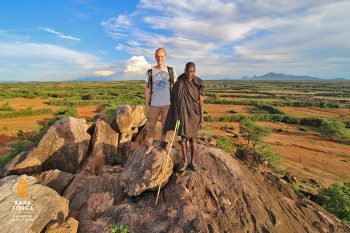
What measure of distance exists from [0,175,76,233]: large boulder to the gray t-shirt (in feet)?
12.4

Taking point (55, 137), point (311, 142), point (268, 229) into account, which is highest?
point (55, 137)

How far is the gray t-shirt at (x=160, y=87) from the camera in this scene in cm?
767

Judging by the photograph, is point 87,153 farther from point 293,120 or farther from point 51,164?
point 293,120

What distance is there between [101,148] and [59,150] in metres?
1.68

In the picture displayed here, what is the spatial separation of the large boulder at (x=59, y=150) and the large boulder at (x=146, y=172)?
3.70 m

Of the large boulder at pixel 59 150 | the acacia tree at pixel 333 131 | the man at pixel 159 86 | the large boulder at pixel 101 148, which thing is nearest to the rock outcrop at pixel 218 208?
the man at pixel 159 86

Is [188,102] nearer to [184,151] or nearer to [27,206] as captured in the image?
[184,151]

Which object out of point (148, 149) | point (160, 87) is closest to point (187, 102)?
point (160, 87)

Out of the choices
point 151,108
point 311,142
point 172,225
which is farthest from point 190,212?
point 311,142

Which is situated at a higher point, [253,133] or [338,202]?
[338,202]

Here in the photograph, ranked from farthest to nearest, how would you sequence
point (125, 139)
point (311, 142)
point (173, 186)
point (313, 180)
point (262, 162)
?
point (311, 142)
point (313, 180)
point (262, 162)
point (125, 139)
point (173, 186)

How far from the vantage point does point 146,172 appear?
7773mm

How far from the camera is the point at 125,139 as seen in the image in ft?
41.2

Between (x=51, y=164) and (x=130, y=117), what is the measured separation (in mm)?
4046
